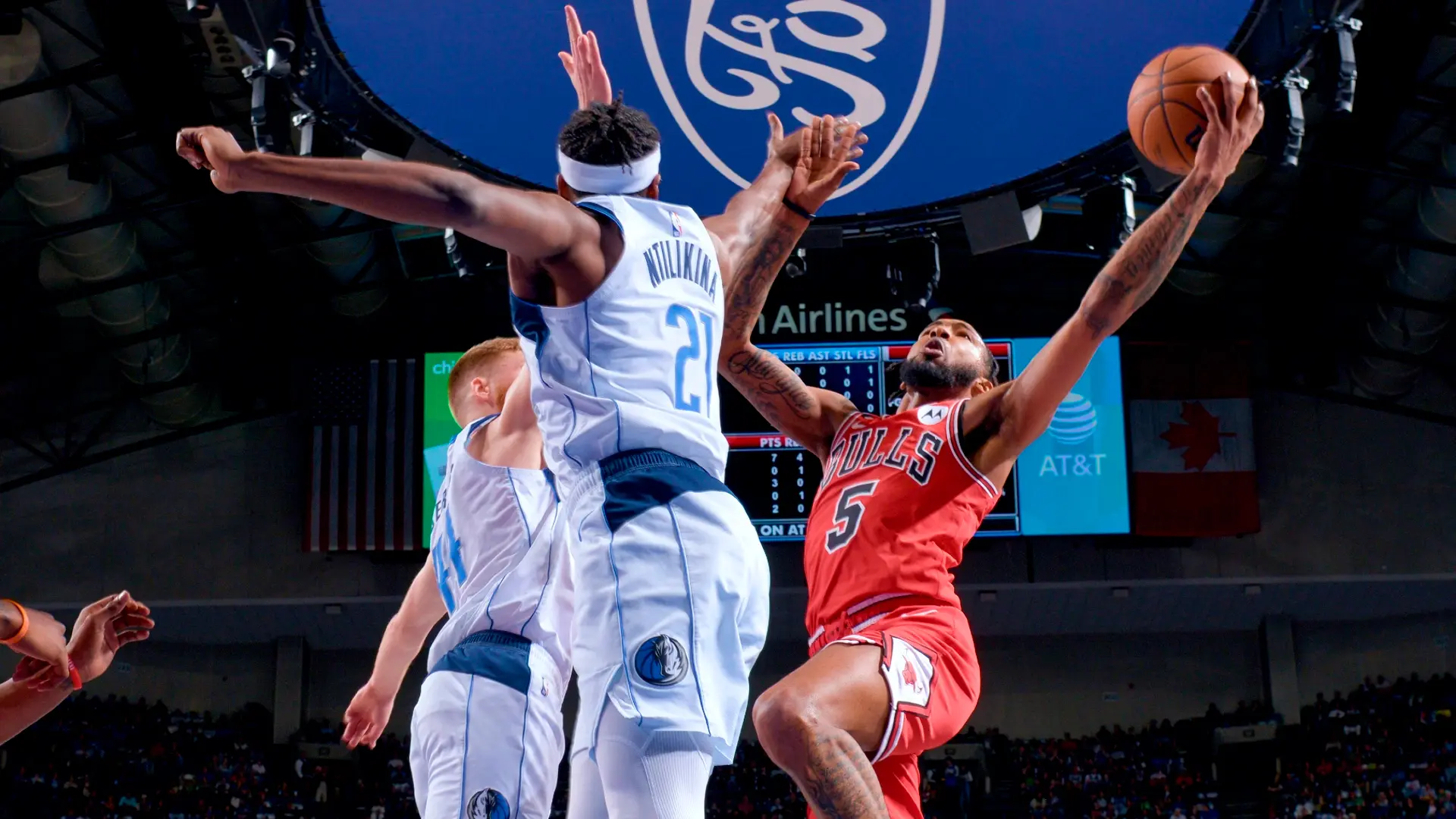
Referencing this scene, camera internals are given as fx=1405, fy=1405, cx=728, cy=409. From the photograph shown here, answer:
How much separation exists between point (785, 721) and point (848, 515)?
1.10 meters

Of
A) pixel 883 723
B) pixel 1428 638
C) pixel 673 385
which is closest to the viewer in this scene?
pixel 673 385

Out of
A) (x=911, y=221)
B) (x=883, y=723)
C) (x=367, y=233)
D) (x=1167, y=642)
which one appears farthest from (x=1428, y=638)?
(x=883, y=723)

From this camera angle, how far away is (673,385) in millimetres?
3199

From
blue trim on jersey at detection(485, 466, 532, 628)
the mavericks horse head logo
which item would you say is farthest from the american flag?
blue trim on jersey at detection(485, 466, 532, 628)

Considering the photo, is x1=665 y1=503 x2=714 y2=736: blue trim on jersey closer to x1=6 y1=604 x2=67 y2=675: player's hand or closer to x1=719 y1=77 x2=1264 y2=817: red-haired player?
x1=719 y1=77 x2=1264 y2=817: red-haired player

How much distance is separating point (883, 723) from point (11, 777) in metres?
19.2

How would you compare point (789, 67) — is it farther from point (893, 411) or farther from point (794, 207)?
point (893, 411)

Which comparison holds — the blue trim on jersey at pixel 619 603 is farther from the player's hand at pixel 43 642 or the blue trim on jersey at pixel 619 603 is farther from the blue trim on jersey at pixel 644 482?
the player's hand at pixel 43 642

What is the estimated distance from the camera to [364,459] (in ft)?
60.8

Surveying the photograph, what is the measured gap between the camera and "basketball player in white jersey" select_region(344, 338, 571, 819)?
12.8 ft

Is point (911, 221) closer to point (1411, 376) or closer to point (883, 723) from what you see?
point (883, 723)

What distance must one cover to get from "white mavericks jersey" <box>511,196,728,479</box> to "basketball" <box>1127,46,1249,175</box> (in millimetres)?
2961

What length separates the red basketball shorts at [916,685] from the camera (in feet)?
14.0

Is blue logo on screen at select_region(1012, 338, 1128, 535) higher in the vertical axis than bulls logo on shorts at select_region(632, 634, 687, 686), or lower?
higher
